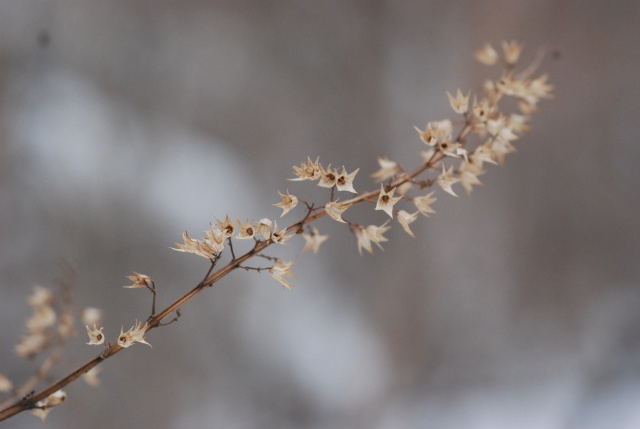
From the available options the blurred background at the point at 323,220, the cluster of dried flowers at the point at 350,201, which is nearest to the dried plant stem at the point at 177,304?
the cluster of dried flowers at the point at 350,201

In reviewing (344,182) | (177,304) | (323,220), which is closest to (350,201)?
(344,182)

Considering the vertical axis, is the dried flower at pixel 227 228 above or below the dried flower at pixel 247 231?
above

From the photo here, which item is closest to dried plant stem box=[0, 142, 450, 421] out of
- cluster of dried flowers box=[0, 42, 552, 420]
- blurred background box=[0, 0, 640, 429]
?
cluster of dried flowers box=[0, 42, 552, 420]

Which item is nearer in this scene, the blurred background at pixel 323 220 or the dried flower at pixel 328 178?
the dried flower at pixel 328 178

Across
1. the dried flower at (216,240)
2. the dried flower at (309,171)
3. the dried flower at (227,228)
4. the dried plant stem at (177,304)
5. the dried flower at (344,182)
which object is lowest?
the dried plant stem at (177,304)

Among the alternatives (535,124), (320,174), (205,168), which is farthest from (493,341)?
(320,174)

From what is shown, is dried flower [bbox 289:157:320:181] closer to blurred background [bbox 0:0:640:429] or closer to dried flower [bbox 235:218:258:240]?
dried flower [bbox 235:218:258:240]

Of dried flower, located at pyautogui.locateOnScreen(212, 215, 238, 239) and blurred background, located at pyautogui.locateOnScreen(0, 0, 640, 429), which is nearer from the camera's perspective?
dried flower, located at pyautogui.locateOnScreen(212, 215, 238, 239)

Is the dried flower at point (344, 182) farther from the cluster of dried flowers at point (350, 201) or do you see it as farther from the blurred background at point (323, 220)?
the blurred background at point (323, 220)
